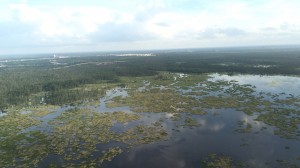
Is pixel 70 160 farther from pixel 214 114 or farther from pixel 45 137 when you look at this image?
pixel 214 114

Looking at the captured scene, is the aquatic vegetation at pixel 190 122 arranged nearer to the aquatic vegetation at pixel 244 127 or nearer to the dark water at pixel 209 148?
the dark water at pixel 209 148

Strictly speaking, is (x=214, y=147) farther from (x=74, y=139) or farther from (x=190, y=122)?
(x=74, y=139)

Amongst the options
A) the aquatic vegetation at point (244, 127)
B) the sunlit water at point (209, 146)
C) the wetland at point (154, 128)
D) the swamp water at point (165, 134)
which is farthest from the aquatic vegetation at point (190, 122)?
the aquatic vegetation at point (244, 127)

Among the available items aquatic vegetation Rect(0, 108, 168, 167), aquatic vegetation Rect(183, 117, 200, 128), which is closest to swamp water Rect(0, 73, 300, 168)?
aquatic vegetation Rect(0, 108, 168, 167)

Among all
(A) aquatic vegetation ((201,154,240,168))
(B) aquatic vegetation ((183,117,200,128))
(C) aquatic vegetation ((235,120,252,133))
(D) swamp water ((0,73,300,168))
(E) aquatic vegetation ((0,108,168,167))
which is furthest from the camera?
(B) aquatic vegetation ((183,117,200,128))

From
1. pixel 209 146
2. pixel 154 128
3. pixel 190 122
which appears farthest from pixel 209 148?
pixel 154 128

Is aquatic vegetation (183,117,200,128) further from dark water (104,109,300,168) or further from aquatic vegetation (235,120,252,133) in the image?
aquatic vegetation (235,120,252,133)

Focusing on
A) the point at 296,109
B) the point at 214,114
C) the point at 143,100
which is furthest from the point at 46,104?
the point at 296,109

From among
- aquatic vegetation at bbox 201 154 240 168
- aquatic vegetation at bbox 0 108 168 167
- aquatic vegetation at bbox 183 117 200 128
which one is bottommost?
aquatic vegetation at bbox 201 154 240 168

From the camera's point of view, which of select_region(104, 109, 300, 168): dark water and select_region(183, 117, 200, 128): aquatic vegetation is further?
select_region(183, 117, 200, 128): aquatic vegetation
